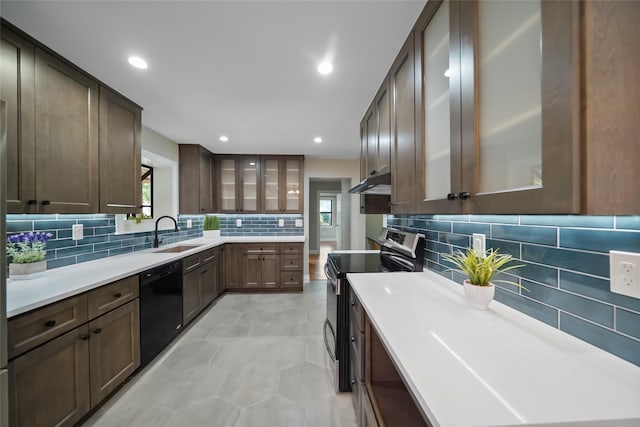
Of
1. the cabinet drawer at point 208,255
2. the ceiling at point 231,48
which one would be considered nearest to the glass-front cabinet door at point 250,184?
the cabinet drawer at point 208,255

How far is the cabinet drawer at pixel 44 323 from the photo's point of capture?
110 cm

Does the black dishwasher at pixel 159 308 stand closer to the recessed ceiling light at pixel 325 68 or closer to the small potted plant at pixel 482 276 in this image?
the recessed ceiling light at pixel 325 68

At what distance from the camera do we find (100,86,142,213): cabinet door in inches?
76.0

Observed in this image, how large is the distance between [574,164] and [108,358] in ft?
8.42

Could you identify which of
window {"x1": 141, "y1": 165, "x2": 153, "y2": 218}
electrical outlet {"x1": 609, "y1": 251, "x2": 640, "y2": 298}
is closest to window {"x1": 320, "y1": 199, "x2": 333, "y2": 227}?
window {"x1": 141, "y1": 165, "x2": 153, "y2": 218}

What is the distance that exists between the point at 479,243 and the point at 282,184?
347 centimetres

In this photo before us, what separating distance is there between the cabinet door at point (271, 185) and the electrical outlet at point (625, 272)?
393 centimetres

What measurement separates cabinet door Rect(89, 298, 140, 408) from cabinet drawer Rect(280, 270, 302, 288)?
Result: 2193 millimetres

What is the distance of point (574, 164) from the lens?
0.52 metres

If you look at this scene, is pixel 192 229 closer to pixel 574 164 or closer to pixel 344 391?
pixel 344 391

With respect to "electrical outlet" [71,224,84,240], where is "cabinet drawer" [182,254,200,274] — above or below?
below

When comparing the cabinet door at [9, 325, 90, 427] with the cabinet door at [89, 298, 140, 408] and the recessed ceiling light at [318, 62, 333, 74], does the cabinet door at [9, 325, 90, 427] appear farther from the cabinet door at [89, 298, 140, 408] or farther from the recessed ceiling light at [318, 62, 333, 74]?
the recessed ceiling light at [318, 62, 333, 74]

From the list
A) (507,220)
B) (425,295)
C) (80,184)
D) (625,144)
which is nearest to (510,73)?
(625,144)

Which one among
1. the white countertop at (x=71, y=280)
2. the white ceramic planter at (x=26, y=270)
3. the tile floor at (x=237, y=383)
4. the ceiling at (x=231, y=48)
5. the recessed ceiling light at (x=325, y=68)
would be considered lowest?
the tile floor at (x=237, y=383)
